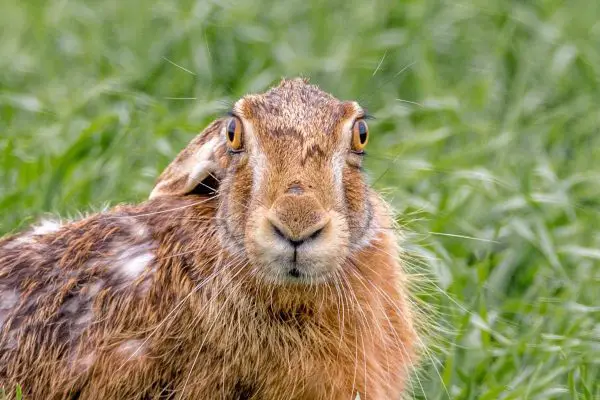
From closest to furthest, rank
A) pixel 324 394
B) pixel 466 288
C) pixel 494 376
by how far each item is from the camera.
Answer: pixel 324 394 < pixel 494 376 < pixel 466 288

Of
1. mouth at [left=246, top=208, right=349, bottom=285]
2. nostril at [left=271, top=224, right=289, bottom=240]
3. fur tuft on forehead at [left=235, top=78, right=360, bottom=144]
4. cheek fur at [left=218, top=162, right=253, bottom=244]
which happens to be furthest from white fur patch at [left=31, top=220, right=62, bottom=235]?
nostril at [left=271, top=224, right=289, bottom=240]

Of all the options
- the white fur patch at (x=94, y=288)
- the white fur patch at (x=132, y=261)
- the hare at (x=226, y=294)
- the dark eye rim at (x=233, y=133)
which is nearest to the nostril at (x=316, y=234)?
the hare at (x=226, y=294)

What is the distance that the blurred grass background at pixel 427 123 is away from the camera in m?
5.98

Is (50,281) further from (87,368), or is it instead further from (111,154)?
(111,154)

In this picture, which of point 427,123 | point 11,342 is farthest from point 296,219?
point 427,123

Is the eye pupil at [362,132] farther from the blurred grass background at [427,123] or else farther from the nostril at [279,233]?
the nostril at [279,233]

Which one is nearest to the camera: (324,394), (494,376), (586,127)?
(324,394)

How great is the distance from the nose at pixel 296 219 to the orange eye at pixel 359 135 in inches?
19.2

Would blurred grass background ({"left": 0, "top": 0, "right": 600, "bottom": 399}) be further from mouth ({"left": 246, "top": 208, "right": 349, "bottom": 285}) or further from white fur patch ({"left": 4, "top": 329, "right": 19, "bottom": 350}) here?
white fur patch ({"left": 4, "top": 329, "right": 19, "bottom": 350})

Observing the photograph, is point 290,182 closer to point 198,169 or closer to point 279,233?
point 279,233

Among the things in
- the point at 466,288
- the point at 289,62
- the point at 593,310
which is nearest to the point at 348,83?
the point at 289,62

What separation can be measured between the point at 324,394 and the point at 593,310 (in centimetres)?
154

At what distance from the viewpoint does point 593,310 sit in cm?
591

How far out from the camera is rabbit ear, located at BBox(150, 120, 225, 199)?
5.04 m
